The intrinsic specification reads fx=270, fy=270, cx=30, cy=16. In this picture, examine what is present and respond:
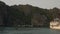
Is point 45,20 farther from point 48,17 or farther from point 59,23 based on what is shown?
point 59,23

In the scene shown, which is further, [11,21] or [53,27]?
[11,21]

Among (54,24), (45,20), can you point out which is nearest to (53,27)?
(54,24)

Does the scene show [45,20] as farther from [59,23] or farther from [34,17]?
[59,23]

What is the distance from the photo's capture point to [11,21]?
199500 mm

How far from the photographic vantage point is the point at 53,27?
4685 inches

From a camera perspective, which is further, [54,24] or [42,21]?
[42,21]

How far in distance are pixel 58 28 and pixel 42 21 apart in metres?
77.8

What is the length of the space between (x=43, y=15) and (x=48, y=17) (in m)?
5.90

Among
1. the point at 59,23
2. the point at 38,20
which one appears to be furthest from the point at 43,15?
the point at 59,23

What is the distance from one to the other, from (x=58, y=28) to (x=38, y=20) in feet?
270

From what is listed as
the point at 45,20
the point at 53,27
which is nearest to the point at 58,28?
the point at 53,27

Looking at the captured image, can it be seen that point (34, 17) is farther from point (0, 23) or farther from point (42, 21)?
point (0, 23)

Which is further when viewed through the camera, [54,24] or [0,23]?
[0,23]

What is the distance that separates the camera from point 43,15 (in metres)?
199
